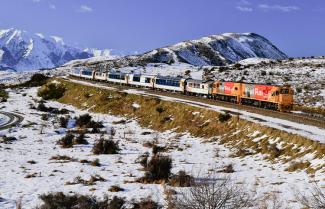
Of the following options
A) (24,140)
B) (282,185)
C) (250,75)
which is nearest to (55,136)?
(24,140)

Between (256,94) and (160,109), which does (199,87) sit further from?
(256,94)

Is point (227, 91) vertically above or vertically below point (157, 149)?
above

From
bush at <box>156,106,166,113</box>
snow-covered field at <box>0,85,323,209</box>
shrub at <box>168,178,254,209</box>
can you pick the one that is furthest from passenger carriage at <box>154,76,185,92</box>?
shrub at <box>168,178,254,209</box>

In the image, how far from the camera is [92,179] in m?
23.4

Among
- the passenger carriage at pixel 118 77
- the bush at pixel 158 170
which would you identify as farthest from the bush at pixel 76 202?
the passenger carriage at pixel 118 77

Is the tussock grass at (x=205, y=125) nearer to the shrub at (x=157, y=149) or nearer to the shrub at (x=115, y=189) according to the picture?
the shrub at (x=157, y=149)

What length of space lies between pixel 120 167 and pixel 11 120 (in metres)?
32.4

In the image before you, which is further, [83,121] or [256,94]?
[83,121]

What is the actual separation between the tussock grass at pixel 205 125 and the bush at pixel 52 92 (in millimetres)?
12179

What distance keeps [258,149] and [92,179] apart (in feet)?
39.4

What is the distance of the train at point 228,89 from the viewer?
4525 cm

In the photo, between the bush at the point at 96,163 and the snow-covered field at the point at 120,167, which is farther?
the bush at the point at 96,163

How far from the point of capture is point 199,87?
6500 cm

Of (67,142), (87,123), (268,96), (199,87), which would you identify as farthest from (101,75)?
(67,142)
